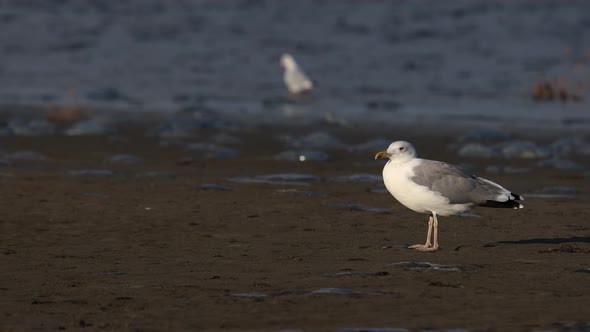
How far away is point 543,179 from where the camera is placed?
1347cm

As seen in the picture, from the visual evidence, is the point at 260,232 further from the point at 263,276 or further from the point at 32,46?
the point at 32,46

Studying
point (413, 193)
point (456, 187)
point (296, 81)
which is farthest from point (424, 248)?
point (296, 81)

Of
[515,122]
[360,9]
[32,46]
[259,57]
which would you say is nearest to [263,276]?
[515,122]

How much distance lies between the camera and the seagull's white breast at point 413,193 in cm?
930

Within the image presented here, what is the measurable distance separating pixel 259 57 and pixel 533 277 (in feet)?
81.4

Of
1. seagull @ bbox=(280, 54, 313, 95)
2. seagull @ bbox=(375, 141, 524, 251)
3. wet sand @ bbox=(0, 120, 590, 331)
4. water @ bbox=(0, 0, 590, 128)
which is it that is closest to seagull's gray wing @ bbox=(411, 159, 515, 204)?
seagull @ bbox=(375, 141, 524, 251)

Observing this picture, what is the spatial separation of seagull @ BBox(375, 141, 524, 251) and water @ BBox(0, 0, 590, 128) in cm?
1047

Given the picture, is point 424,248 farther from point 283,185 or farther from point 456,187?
point 283,185

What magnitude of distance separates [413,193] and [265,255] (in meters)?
1.27

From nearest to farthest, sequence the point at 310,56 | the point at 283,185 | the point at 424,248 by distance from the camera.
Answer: the point at 424,248, the point at 283,185, the point at 310,56

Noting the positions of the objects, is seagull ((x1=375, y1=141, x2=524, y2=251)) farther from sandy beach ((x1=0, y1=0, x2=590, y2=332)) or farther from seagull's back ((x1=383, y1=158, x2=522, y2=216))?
sandy beach ((x1=0, y1=0, x2=590, y2=332))

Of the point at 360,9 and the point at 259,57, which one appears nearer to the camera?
the point at 259,57

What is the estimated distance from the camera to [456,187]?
9.34 metres

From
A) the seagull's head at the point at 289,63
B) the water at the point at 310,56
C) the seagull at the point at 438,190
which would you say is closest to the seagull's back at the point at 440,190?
the seagull at the point at 438,190
